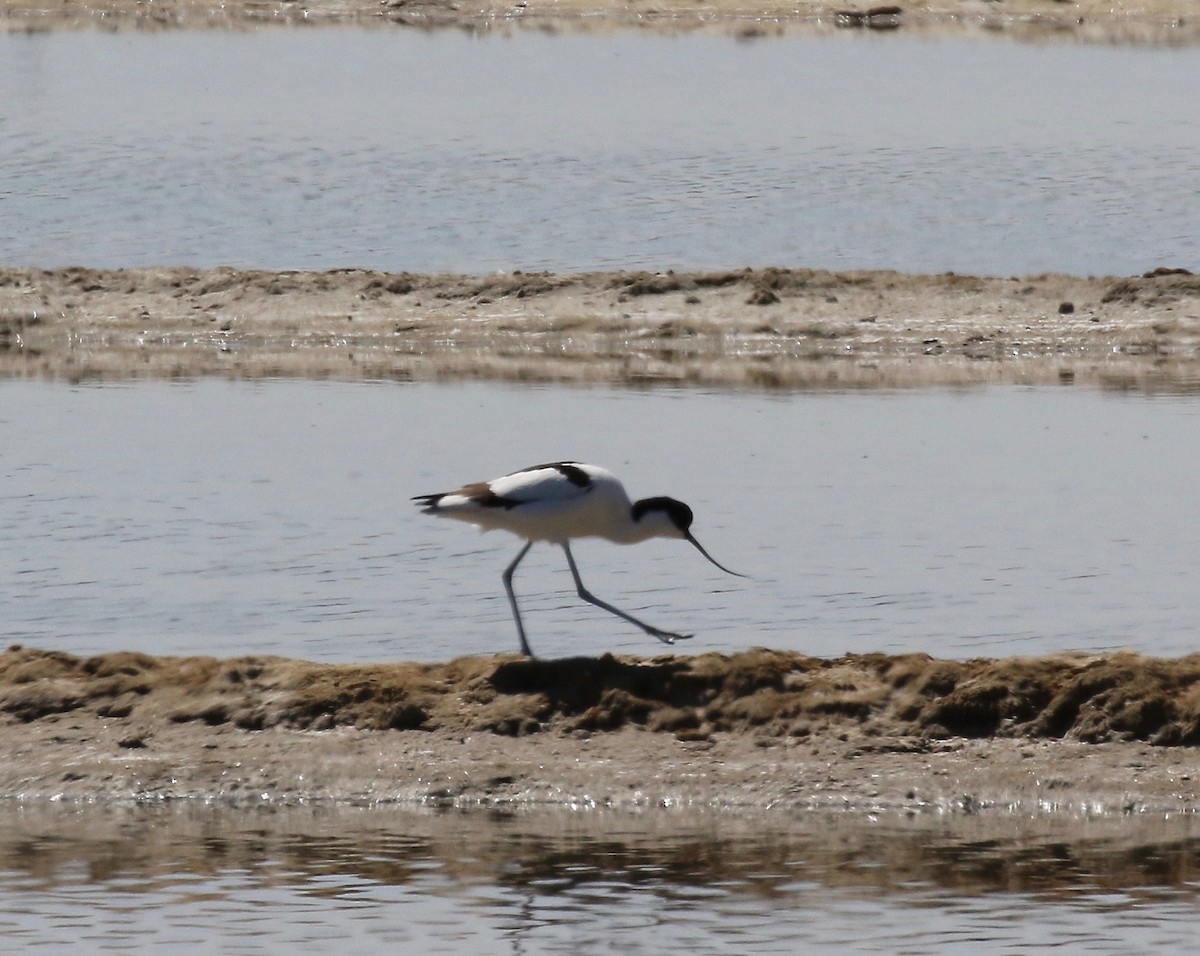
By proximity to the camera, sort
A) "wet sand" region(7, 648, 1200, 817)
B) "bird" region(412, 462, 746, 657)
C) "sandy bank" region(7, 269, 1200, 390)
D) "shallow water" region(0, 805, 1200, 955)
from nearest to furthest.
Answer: "shallow water" region(0, 805, 1200, 955) < "wet sand" region(7, 648, 1200, 817) < "bird" region(412, 462, 746, 657) < "sandy bank" region(7, 269, 1200, 390)

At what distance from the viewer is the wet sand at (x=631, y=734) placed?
8.88 m

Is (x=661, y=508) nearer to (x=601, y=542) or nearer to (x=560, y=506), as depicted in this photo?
(x=560, y=506)

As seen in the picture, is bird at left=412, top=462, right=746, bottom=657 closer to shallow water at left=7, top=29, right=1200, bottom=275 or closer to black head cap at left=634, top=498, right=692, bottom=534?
black head cap at left=634, top=498, right=692, bottom=534

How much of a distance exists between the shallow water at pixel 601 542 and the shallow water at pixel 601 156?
706 cm

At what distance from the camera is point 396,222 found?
28016 millimetres

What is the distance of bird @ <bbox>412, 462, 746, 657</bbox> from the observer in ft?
30.4

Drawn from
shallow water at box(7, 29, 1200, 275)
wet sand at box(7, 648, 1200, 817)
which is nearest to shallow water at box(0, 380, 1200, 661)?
wet sand at box(7, 648, 1200, 817)

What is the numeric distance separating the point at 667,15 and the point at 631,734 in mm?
53679

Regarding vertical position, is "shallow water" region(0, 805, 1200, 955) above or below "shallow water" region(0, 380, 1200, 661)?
below

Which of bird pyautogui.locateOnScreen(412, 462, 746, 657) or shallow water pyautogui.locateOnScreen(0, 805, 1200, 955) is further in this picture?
bird pyautogui.locateOnScreen(412, 462, 746, 657)

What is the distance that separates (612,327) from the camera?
21562 millimetres

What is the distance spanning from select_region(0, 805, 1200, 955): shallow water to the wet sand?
0.47 ft

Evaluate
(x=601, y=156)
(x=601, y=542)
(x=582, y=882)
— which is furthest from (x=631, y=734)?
(x=601, y=156)

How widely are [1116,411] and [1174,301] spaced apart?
4.22 m
